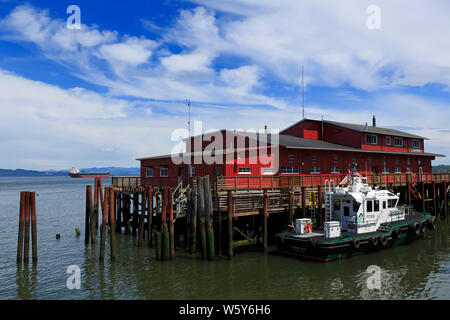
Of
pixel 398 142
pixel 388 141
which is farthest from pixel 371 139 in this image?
pixel 398 142

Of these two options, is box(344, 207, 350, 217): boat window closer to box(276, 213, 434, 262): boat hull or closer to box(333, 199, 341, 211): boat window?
box(333, 199, 341, 211): boat window

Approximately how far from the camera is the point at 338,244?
20172 mm

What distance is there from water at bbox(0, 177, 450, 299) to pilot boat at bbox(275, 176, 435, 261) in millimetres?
659

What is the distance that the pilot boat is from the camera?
Result: 20.4 m

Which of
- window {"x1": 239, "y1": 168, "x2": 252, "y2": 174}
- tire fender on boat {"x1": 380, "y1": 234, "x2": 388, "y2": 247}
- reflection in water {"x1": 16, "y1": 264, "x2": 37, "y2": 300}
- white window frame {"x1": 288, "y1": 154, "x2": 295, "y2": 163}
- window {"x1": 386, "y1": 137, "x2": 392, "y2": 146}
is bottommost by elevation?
reflection in water {"x1": 16, "y1": 264, "x2": 37, "y2": 300}

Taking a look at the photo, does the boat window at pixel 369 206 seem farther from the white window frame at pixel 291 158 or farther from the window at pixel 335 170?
the window at pixel 335 170

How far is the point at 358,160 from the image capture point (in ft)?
124

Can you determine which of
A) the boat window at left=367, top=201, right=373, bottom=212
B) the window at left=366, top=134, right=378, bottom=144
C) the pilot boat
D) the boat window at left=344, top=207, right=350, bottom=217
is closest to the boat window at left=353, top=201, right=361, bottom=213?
the pilot boat

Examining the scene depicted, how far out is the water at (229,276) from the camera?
16.0 meters
